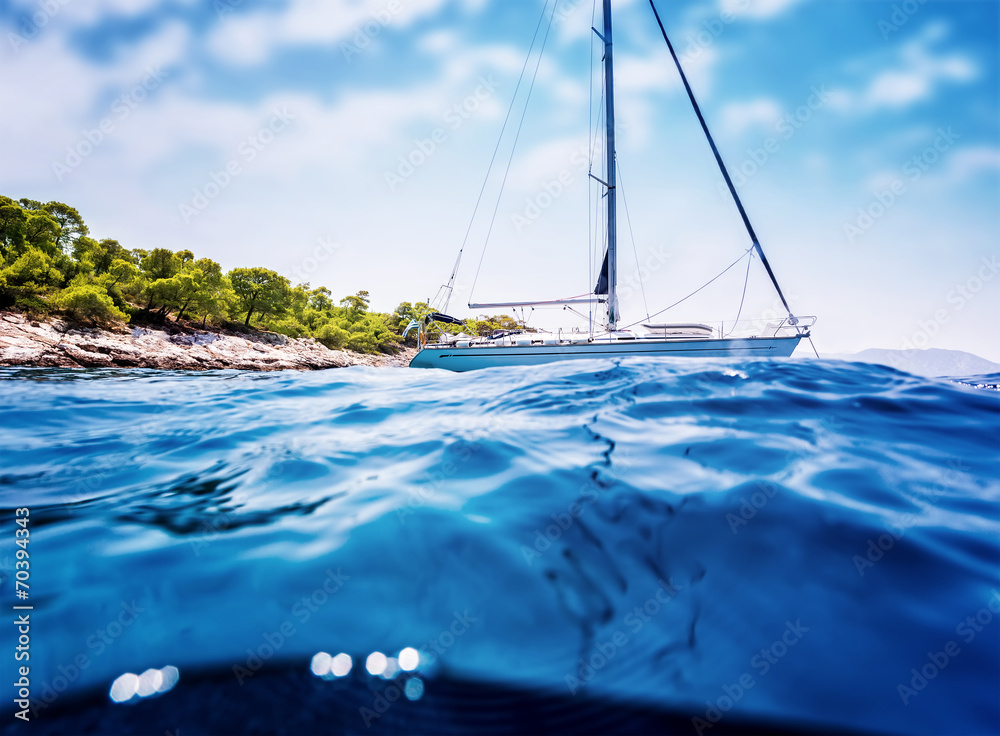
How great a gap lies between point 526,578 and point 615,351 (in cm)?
1009

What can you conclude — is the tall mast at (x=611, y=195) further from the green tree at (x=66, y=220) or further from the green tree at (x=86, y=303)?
the green tree at (x=66, y=220)

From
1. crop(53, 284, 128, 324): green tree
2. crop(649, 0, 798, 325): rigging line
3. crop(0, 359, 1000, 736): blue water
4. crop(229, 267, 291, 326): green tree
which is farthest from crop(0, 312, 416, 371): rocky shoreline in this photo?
crop(649, 0, 798, 325): rigging line

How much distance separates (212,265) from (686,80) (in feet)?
100

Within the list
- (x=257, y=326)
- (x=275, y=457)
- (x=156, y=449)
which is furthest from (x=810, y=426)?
(x=257, y=326)

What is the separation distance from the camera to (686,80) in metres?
12.7

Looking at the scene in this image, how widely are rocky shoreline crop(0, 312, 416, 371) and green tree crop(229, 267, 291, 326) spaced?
6.85 ft

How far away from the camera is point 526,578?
1404 mm

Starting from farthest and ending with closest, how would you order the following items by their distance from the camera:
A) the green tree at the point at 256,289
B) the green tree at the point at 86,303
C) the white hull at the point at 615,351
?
the green tree at the point at 256,289 < the green tree at the point at 86,303 < the white hull at the point at 615,351

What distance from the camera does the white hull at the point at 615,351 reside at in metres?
10.5

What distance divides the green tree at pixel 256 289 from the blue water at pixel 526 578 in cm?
3136

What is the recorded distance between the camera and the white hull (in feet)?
34.5

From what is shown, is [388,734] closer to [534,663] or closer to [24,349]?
[534,663]

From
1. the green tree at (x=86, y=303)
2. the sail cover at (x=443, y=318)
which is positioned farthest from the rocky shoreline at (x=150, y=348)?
the sail cover at (x=443, y=318)

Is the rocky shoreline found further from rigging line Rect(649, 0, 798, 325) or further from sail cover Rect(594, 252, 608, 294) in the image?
rigging line Rect(649, 0, 798, 325)
